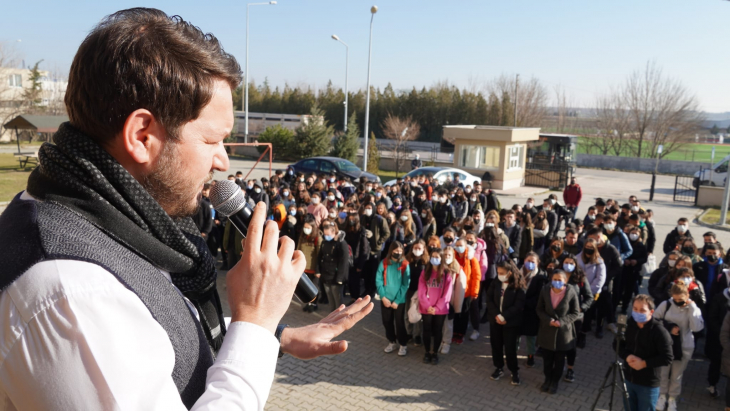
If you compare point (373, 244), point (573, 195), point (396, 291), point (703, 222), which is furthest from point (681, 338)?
point (703, 222)

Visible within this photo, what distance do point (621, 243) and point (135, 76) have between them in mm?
10897

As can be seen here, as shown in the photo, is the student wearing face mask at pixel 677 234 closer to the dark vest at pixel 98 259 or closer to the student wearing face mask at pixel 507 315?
the student wearing face mask at pixel 507 315

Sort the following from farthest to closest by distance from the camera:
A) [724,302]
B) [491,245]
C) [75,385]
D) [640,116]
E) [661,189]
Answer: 1. [640,116]
2. [661,189]
3. [491,245]
4. [724,302]
5. [75,385]

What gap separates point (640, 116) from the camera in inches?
1928

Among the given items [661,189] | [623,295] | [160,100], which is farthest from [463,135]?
[160,100]

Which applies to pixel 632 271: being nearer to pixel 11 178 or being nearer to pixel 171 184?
pixel 171 184

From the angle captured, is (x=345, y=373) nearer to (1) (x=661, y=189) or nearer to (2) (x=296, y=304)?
(2) (x=296, y=304)

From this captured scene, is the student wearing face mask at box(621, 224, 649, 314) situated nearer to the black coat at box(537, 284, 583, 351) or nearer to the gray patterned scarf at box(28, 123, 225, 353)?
the black coat at box(537, 284, 583, 351)

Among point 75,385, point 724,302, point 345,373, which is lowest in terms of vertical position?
point 345,373

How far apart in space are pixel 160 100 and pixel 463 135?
1056 inches

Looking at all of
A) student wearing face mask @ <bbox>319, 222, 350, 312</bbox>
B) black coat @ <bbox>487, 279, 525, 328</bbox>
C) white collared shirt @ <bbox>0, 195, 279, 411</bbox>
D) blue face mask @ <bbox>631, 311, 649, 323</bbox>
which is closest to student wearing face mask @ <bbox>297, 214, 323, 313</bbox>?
student wearing face mask @ <bbox>319, 222, 350, 312</bbox>

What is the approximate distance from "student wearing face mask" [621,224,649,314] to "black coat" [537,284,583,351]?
350cm

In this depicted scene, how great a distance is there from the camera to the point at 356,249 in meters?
10.9

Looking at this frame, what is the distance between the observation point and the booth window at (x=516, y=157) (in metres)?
27.2
